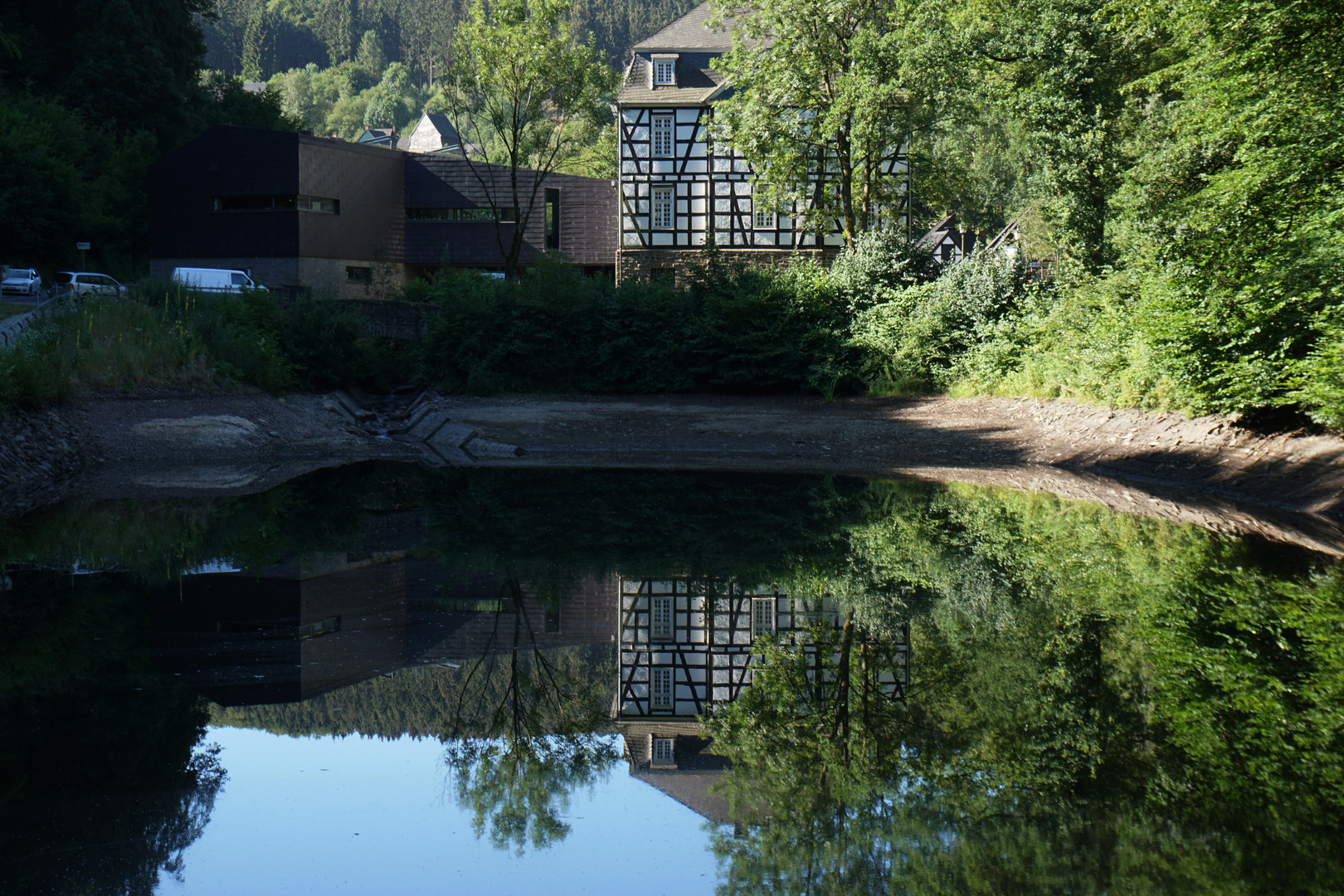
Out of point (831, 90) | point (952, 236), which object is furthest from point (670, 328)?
point (952, 236)

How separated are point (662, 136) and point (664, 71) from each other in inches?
107

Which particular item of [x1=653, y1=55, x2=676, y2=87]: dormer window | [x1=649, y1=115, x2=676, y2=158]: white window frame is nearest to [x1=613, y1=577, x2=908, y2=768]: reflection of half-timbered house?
[x1=649, y1=115, x2=676, y2=158]: white window frame

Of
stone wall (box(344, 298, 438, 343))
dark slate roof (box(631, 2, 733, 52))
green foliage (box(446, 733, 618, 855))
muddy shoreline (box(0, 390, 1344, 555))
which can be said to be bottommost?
green foliage (box(446, 733, 618, 855))

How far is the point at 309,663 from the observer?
22.5 feet

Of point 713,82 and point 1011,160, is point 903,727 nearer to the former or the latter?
point 713,82

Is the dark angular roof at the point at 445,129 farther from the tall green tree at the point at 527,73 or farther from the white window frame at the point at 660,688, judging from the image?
the white window frame at the point at 660,688

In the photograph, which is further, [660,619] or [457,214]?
[457,214]

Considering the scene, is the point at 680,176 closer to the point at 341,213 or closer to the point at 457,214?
the point at 457,214

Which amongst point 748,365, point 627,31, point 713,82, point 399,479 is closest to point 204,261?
point 713,82

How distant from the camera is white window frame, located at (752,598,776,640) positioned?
24.4 feet

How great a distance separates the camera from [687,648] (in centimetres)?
702

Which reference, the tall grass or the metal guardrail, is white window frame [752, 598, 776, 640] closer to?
the tall grass

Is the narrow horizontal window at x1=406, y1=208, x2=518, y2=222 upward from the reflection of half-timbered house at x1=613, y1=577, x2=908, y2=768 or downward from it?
upward

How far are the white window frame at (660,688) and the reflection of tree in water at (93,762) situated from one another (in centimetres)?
232
